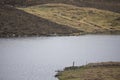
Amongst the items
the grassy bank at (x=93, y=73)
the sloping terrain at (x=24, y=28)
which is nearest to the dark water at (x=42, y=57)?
the grassy bank at (x=93, y=73)

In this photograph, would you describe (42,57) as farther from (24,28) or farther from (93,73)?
(24,28)

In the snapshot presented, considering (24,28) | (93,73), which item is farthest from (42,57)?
(24,28)

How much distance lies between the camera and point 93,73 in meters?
79.6

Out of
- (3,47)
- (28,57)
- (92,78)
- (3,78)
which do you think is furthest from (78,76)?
(3,47)

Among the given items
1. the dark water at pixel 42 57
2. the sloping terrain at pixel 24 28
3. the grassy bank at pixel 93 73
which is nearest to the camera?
the grassy bank at pixel 93 73

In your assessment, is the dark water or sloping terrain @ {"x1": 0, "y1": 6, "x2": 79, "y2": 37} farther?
sloping terrain @ {"x1": 0, "y1": 6, "x2": 79, "y2": 37}

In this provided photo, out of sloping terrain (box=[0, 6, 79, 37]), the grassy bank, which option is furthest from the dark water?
sloping terrain (box=[0, 6, 79, 37])

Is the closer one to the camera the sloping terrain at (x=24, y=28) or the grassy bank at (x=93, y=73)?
the grassy bank at (x=93, y=73)

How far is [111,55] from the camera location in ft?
393

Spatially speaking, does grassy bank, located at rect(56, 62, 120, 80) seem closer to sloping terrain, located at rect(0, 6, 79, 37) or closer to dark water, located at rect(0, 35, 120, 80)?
dark water, located at rect(0, 35, 120, 80)

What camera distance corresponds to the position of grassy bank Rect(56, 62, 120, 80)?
7612 cm

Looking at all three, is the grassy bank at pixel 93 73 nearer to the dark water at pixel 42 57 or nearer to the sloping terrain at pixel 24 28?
the dark water at pixel 42 57

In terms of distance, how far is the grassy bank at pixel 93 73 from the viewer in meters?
76.1

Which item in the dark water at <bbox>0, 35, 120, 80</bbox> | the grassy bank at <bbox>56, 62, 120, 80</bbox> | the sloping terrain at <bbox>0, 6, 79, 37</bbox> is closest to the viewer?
the grassy bank at <bbox>56, 62, 120, 80</bbox>
